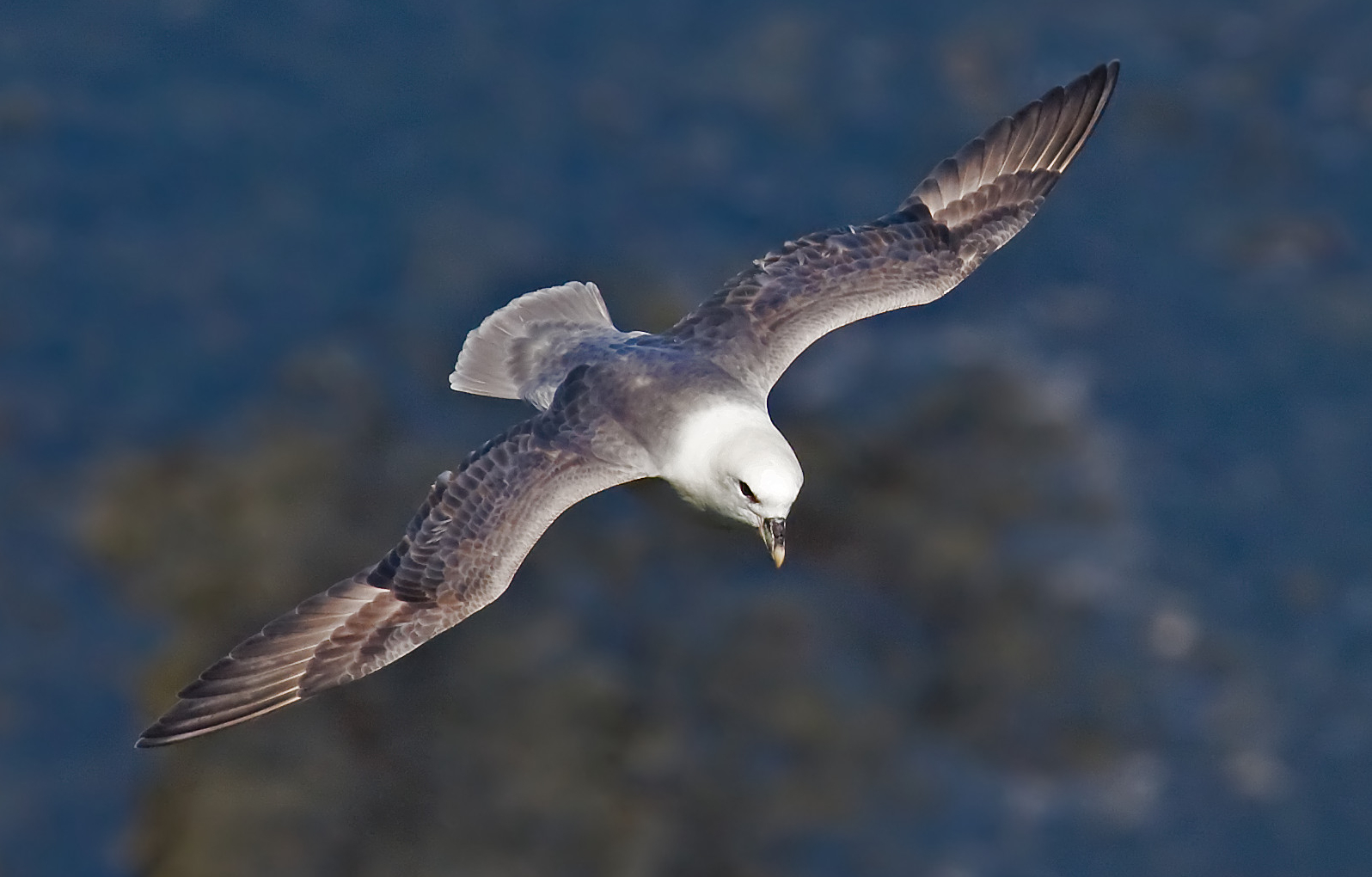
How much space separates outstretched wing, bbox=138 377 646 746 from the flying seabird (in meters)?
0.01

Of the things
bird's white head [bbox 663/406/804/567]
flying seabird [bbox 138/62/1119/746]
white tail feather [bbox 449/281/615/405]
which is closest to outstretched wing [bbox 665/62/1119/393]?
flying seabird [bbox 138/62/1119/746]

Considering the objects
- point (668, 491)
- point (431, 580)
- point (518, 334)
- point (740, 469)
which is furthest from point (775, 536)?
point (668, 491)

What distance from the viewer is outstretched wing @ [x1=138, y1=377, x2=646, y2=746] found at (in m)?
9.55

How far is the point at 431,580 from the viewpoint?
973 centimetres

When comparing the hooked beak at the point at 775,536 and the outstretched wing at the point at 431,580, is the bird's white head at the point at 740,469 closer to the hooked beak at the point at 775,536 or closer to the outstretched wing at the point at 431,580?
the hooked beak at the point at 775,536

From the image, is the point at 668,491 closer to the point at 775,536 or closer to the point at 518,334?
the point at 518,334

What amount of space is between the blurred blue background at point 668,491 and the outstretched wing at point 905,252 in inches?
101

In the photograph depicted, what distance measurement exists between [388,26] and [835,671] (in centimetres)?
727

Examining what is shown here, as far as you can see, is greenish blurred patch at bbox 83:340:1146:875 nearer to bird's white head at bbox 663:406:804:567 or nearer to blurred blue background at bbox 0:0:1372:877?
blurred blue background at bbox 0:0:1372:877

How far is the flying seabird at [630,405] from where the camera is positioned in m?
9.61

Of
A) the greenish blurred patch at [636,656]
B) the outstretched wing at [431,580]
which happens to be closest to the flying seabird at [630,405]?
the outstretched wing at [431,580]

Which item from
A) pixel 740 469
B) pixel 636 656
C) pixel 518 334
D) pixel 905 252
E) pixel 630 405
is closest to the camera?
pixel 740 469

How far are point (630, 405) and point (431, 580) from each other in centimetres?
162

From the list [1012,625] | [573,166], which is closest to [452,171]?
[573,166]
